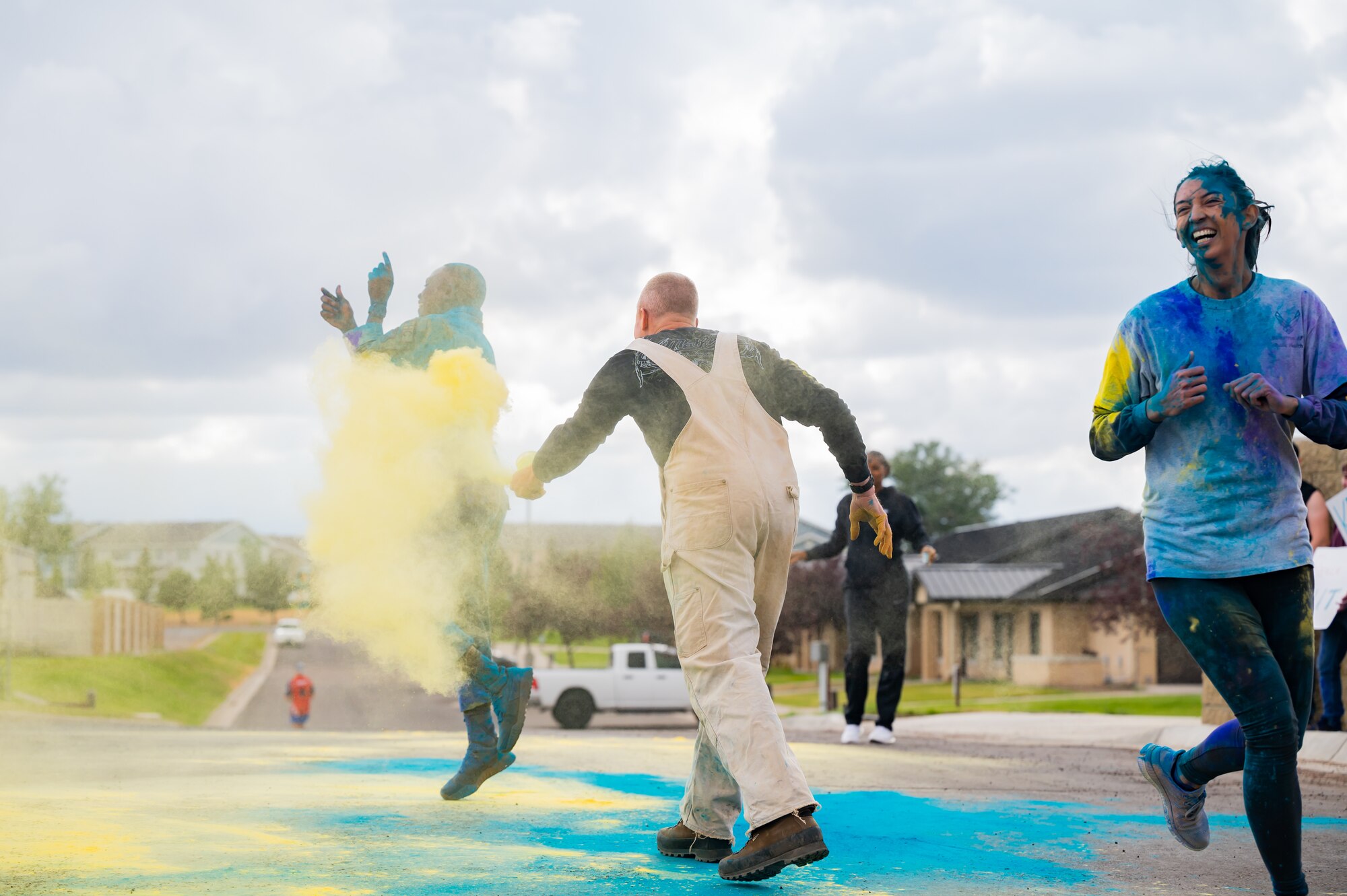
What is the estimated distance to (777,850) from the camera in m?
3.33

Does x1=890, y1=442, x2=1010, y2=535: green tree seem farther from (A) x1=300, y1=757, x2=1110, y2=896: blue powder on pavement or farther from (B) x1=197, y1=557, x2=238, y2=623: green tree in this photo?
(A) x1=300, y1=757, x2=1110, y2=896: blue powder on pavement

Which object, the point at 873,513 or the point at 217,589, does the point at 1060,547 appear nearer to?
the point at 217,589

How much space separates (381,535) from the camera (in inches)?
211

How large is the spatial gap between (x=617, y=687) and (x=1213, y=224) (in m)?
20.5

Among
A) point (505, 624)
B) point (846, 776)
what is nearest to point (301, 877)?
point (846, 776)

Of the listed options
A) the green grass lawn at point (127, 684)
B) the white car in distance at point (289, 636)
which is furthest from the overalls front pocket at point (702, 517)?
the white car in distance at point (289, 636)

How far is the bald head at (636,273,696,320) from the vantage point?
13.5ft

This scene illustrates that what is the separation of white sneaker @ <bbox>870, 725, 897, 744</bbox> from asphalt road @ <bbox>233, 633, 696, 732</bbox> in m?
5.25

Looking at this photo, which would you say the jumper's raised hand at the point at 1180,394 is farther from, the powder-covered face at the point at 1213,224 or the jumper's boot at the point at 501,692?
the jumper's boot at the point at 501,692

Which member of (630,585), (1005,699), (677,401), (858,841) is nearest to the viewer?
(677,401)

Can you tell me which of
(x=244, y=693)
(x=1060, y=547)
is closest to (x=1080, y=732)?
(x=244, y=693)

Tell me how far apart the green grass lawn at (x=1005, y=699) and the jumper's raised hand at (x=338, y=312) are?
1358cm

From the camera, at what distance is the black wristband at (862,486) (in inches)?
161

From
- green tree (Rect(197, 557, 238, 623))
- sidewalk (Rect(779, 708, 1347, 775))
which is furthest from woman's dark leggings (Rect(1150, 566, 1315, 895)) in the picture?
green tree (Rect(197, 557, 238, 623))
